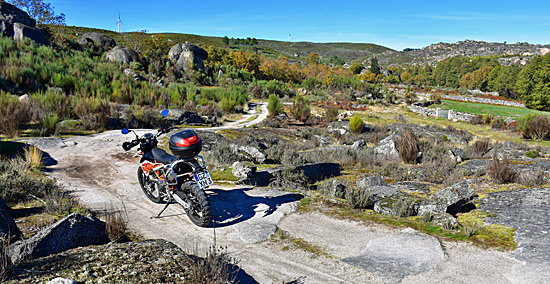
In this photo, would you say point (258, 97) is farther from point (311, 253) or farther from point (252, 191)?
point (311, 253)

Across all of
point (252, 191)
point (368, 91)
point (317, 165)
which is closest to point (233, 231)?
point (252, 191)

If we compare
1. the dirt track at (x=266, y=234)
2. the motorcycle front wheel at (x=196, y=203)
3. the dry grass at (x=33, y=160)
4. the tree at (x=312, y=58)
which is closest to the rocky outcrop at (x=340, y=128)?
the dirt track at (x=266, y=234)

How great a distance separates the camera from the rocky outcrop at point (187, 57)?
42097 millimetres

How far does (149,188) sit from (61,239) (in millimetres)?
2608

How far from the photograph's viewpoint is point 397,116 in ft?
101

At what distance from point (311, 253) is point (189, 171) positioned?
96.7 inches

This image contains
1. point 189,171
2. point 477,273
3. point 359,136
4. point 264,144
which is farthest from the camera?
point 359,136

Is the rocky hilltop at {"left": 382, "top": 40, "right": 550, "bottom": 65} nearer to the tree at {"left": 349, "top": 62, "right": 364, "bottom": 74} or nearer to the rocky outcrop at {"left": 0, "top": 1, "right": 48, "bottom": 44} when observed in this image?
the tree at {"left": 349, "top": 62, "right": 364, "bottom": 74}

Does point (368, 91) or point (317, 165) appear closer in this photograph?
point (317, 165)

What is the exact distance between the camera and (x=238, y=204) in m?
6.28

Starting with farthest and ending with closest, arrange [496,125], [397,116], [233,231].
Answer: [397,116] < [496,125] < [233,231]

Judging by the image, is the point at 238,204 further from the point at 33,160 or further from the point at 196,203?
the point at 33,160

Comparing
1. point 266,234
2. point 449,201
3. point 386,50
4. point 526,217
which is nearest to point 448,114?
point 449,201

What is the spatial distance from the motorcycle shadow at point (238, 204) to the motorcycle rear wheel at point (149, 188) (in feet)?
3.32
